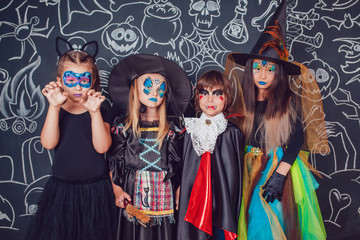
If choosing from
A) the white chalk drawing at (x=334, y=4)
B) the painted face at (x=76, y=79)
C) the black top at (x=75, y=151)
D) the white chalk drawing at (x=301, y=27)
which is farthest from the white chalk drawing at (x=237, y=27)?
the black top at (x=75, y=151)

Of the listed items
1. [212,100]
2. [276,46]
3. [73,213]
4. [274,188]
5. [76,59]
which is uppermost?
[276,46]

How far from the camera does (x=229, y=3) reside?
6.47 ft

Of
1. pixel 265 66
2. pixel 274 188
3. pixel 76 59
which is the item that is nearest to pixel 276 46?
pixel 265 66

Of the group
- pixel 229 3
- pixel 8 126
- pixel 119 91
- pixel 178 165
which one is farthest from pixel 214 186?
pixel 8 126

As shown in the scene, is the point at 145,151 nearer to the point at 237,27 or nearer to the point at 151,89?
the point at 151,89

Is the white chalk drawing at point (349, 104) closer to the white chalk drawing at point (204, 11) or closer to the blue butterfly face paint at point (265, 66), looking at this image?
the blue butterfly face paint at point (265, 66)

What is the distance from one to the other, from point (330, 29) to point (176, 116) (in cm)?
146

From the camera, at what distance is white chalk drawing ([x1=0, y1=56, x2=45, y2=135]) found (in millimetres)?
1846

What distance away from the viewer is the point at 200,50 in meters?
1.96

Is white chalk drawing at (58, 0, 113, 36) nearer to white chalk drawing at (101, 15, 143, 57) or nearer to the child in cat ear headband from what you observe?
white chalk drawing at (101, 15, 143, 57)

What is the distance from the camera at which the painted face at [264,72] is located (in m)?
1.53

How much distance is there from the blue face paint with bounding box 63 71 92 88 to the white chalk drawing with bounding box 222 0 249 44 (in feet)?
3.67

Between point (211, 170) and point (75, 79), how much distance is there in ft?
3.05

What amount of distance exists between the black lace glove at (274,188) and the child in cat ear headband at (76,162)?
90 centimetres
